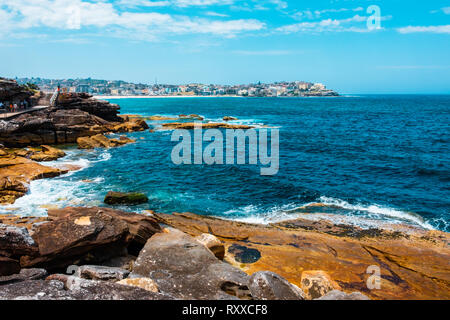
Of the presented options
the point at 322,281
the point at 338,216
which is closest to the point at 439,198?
the point at 338,216

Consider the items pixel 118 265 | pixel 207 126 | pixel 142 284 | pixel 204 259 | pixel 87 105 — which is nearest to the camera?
pixel 142 284

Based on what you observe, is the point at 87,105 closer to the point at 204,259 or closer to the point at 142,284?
the point at 204,259

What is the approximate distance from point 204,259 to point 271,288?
260 centimetres

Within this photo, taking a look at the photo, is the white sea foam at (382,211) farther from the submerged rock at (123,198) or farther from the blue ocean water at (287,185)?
the submerged rock at (123,198)

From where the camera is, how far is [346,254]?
13.2 meters

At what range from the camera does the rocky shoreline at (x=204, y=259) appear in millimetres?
7141

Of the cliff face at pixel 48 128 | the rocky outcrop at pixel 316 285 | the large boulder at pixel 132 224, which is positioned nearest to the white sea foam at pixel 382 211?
the rocky outcrop at pixel 316 285

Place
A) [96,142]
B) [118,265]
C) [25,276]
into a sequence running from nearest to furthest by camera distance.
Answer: [25,276]
[118,265]
[96,142]

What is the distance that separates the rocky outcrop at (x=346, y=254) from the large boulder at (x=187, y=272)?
3381 millimetres

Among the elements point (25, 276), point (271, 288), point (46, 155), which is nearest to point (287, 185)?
point (271, 288)

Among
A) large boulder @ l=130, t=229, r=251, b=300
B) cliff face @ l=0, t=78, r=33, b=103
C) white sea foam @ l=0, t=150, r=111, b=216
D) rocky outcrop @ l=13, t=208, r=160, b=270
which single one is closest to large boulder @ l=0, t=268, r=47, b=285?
rocky outcrop @ l=13, t=208, r=160, b=270

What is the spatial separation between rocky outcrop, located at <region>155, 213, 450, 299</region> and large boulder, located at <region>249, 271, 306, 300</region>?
3.77 metres
